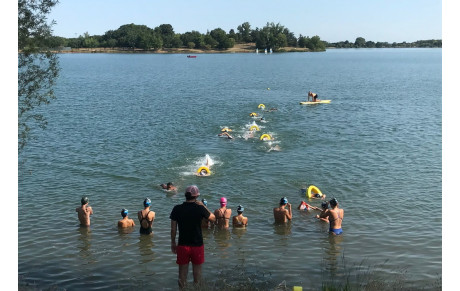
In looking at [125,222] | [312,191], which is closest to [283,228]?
[312,191]

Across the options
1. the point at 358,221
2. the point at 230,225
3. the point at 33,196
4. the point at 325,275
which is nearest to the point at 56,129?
the point at 33,196

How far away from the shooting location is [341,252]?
15.7m

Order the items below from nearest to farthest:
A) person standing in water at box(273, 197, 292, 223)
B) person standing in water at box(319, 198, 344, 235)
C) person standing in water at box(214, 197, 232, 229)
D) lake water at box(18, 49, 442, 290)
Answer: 1. lake water at box(18, 49, 442, 290)
2. person standing in water at box(319, 198, 344, 235)
3. person standing in water at box(214, 197, 232, 229)
4. person standing in water at box(273, 197, 292, 223)

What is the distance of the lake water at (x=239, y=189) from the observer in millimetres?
14391

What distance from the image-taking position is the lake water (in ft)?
47.2

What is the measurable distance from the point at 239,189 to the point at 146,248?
7.62m

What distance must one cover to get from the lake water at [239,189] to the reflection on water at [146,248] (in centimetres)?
7

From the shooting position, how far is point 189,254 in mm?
9953

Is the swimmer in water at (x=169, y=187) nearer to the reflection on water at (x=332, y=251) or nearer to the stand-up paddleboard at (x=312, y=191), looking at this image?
the stand-up paddleboard at (x=312, y=191)

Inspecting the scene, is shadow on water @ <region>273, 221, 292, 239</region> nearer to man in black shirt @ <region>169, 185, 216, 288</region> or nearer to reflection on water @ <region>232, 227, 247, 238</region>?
reflection on water @ <region>232, 227, 247, 238</region>

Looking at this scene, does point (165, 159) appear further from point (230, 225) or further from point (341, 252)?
point (341, 252)

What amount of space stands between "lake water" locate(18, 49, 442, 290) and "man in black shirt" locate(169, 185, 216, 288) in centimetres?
324

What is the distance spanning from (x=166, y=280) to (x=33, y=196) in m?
10.8

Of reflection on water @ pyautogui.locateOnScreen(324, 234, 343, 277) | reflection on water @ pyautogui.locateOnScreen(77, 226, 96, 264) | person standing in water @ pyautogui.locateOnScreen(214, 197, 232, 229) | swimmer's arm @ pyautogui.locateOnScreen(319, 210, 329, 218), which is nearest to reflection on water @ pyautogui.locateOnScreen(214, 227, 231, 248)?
person standing in water @ pyautogui.locateOnScreen(214, 197, 232, 229)
